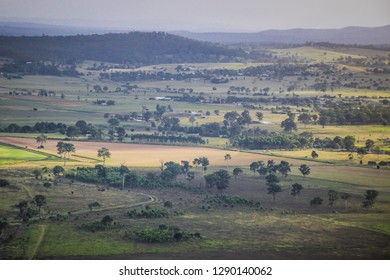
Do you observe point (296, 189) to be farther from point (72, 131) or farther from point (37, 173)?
point (72, 131)

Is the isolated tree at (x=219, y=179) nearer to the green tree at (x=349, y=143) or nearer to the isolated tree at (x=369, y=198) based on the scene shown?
the isolated tree at (x=369, y=198)

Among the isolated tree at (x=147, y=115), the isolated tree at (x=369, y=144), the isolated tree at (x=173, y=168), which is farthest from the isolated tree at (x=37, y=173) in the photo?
the isolated tree at (x=147, y=115)

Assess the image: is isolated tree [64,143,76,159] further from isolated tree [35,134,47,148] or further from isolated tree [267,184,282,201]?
isolated tree [267,184,282,201]

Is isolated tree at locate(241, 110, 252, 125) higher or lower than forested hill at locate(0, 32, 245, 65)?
lower

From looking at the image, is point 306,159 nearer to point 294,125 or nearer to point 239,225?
point 294,125

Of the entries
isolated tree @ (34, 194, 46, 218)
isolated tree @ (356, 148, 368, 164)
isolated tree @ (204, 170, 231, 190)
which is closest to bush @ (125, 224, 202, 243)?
isolated tree @ (34, 194, 46, 218)

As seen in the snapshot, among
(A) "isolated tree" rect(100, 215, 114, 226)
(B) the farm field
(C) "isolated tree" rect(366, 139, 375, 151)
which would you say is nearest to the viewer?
(B) the farm field

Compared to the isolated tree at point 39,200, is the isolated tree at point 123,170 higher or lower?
lower
